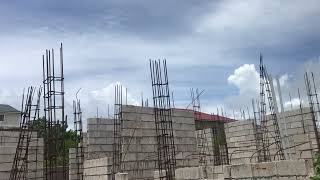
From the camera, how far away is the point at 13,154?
39.5 feet

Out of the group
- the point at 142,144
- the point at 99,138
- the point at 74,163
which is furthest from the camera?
the point at 74,163

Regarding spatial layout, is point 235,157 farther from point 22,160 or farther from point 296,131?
point 22,160

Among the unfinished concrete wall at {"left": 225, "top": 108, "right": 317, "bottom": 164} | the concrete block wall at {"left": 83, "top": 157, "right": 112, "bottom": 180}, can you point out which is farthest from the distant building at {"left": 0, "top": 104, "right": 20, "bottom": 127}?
the concrete block wall at {"left": 83, "top": 157, "right": 112, "bottom": 180}

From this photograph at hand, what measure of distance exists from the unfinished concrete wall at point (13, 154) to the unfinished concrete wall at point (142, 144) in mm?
2624

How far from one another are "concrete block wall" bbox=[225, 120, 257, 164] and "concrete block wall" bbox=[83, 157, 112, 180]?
5.97 metres

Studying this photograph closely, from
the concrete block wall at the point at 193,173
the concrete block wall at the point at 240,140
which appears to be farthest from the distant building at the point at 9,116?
the concrete block wall at the point at 193,173

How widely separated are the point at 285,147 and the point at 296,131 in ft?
24.2

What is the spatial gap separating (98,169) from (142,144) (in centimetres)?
197

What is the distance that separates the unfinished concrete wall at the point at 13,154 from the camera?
468 inches

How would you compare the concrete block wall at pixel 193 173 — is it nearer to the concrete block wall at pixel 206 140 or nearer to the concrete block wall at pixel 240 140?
the concrete block wall at pixel 240 140

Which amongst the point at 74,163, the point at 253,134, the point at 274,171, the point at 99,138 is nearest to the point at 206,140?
the point at 253,134

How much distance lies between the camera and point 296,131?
14.5 meters

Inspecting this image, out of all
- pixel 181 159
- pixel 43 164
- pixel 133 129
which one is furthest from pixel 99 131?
pixel 181 159

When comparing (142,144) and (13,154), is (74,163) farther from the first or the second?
(13,154)
